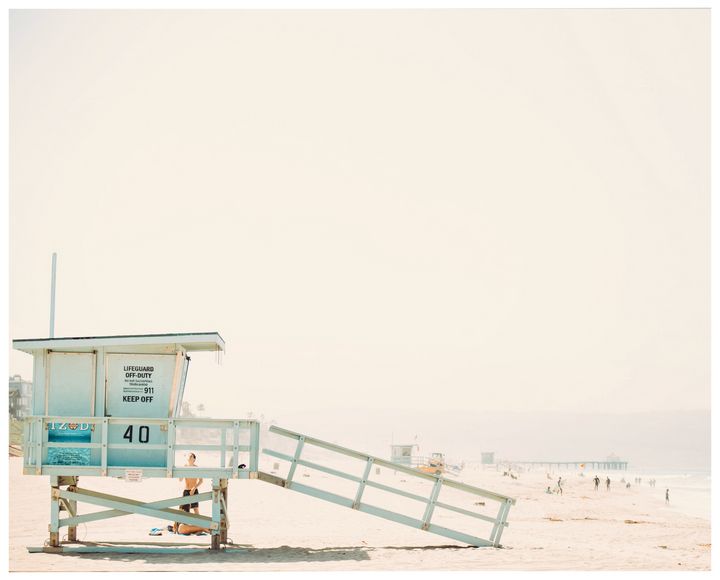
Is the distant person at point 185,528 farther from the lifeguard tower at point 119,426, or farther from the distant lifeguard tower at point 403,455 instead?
the distant lifeguard tower at point 403,455

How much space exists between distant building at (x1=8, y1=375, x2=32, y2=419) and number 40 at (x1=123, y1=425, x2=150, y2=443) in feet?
220

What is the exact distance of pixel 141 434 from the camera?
685 inches

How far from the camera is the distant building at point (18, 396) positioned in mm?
84062

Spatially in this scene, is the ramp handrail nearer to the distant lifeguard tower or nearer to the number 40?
the number 40

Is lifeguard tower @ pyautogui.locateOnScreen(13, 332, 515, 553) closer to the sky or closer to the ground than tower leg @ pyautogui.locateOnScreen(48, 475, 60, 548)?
closer to the sky

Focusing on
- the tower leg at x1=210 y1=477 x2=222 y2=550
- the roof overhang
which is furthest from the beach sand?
the roof overhang

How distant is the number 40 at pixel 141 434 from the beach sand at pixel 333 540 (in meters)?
1.99

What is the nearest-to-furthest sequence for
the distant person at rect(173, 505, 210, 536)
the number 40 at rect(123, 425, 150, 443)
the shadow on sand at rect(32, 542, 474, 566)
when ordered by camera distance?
the shadow on sand at rect(32, 542, 474, 566)
the number 40 at rect(123, 425, 150, 443)
the distant person at rect(173, 505, 210, 536)

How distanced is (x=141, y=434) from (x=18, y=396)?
7160 cm

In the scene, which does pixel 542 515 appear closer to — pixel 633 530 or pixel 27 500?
pixel 633 530

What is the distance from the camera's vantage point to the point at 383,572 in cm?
1525

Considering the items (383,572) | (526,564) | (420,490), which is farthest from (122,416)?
(420,490)

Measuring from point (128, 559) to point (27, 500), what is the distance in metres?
11.4

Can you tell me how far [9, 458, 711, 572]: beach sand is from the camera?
16094 millimetres
